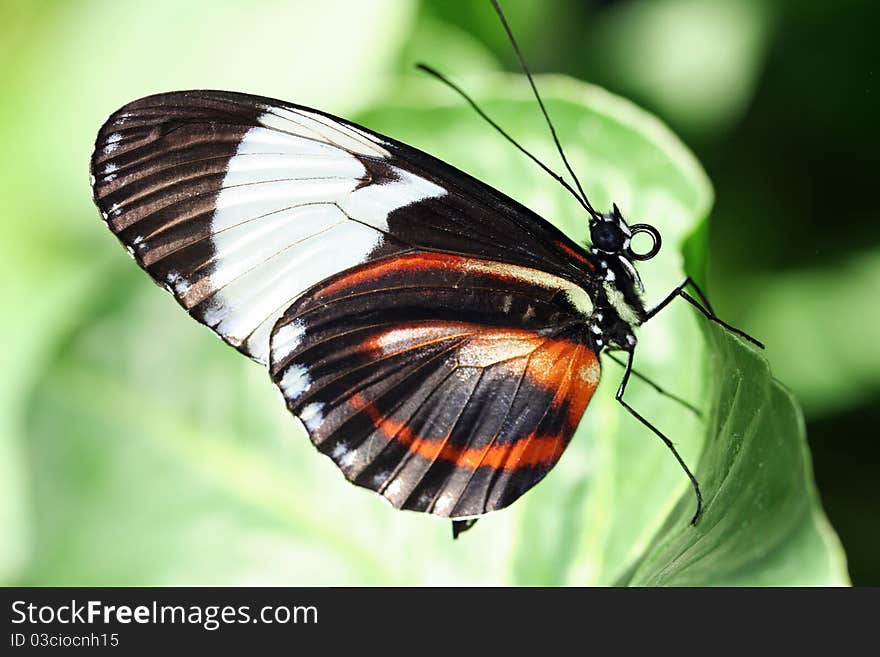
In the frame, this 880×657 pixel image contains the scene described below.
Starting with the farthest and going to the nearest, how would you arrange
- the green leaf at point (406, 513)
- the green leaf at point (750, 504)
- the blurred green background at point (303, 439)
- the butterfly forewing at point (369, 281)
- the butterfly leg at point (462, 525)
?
the blurred green background at point (303, 439) → the butterfly leg at point (462, 525) → the butterfly forewing at point (369, 281) → the green leaf at point (406, 513) → the green leaf at point (750, 504)

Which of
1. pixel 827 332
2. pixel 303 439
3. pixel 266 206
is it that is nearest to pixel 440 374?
pixel 266 206

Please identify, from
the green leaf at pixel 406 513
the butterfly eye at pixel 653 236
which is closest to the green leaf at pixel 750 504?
the green leaf at pixel 406 513

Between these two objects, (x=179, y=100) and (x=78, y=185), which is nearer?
(x=179, y=100)

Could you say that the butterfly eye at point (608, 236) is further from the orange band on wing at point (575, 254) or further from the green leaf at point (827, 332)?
the green leaf at point (827, 332)

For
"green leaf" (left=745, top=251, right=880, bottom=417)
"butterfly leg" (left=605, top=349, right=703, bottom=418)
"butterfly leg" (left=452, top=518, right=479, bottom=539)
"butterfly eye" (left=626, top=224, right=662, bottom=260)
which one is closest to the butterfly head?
"butterfly eye" (left=626, top=224, right=662, bottom=260)

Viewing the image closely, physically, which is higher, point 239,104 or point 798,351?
point 239,104
